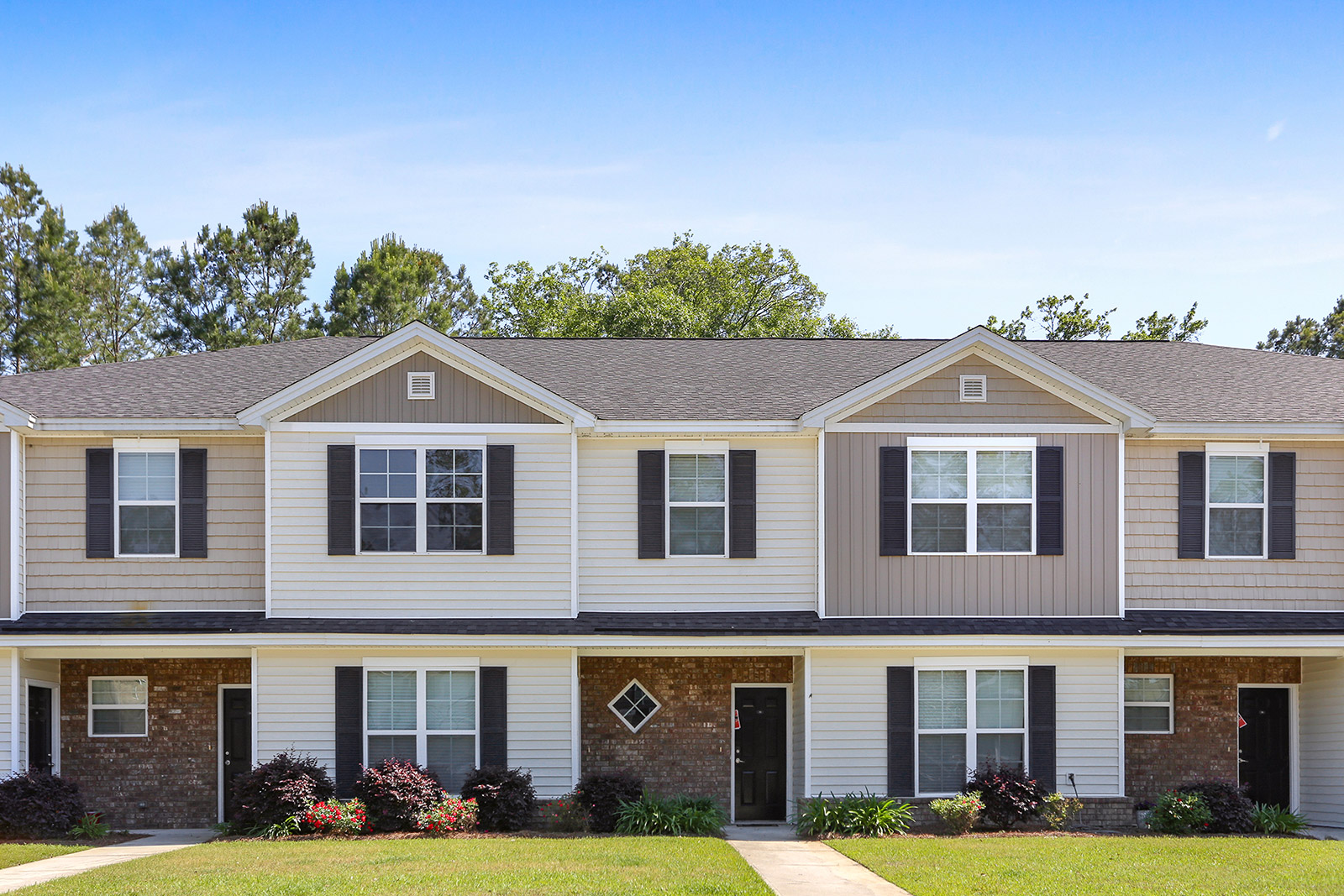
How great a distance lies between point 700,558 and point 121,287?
3401 centimetres

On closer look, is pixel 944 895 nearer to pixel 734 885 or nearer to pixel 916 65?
pixel 734 885

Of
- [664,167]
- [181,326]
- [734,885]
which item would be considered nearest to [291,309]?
[181,326]

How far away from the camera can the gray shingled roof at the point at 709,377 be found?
1748 centimetres

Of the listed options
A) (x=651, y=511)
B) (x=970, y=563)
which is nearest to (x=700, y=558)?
(x=651, y=511)

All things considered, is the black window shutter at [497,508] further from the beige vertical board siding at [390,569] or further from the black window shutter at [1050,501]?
the black window shutter at [1050,501]

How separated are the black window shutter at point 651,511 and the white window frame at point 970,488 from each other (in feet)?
11.5

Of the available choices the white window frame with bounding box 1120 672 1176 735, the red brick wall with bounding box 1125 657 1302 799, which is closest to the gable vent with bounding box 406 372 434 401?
the red brick wall with bounding box 1125 657 1302 799

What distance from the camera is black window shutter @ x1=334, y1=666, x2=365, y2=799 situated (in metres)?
16.2

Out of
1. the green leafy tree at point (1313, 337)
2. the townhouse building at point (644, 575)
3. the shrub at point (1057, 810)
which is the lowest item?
the shrub at point (1057, 810)

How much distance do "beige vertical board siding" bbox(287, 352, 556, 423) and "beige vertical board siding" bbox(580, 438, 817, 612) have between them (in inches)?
51.1

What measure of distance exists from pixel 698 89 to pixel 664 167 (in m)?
3.20

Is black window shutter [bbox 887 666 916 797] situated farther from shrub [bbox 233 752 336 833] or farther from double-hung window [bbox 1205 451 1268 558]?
shrub [bbox 233 752 336 833]

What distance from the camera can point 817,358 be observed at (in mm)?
20812

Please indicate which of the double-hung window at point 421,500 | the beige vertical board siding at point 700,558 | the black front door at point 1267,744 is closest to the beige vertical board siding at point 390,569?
the double-hung window at point 421,500
